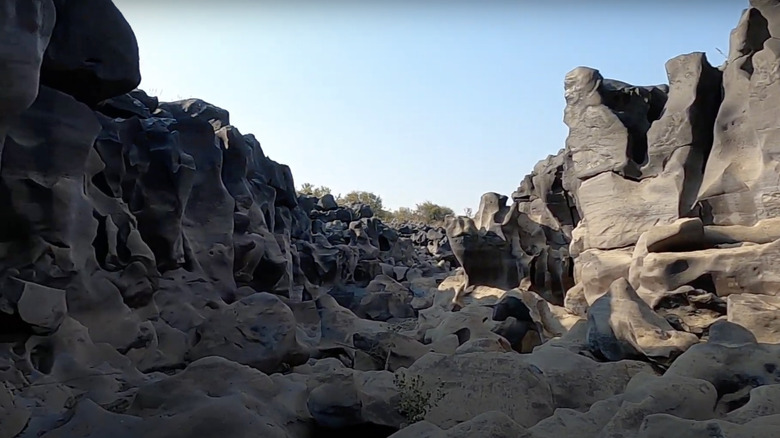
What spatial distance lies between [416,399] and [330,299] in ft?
24.0

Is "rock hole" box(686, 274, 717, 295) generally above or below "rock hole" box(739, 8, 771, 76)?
below

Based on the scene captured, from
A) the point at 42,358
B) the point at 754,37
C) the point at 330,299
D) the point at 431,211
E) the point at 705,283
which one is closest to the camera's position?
the point at 42,358

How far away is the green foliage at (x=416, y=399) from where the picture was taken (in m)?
3.06

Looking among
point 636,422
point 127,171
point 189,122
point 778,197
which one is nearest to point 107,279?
point 127,171

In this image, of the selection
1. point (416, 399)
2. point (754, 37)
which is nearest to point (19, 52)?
point (416, 399)

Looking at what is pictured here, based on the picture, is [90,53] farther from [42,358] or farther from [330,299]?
[330,299]

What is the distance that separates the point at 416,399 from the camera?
311 cm

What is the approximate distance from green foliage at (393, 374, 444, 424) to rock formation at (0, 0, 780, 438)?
0.5 inches

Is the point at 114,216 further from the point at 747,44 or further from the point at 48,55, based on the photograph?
the point at 747,44

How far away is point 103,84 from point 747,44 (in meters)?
7.82

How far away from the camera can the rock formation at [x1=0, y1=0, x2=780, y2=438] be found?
311 cm

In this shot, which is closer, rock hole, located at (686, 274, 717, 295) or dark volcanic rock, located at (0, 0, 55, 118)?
dark volcanic rock, located at (0, 0, 55, 118)

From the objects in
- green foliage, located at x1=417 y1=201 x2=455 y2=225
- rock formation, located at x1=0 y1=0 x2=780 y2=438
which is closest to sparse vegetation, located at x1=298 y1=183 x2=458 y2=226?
green foliage, located at x1=417 y1=201 x2=455 y2=225

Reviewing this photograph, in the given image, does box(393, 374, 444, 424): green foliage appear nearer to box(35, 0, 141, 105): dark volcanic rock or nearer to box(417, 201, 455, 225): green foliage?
box(35, 0, 141, 105): dark volcanic rock
